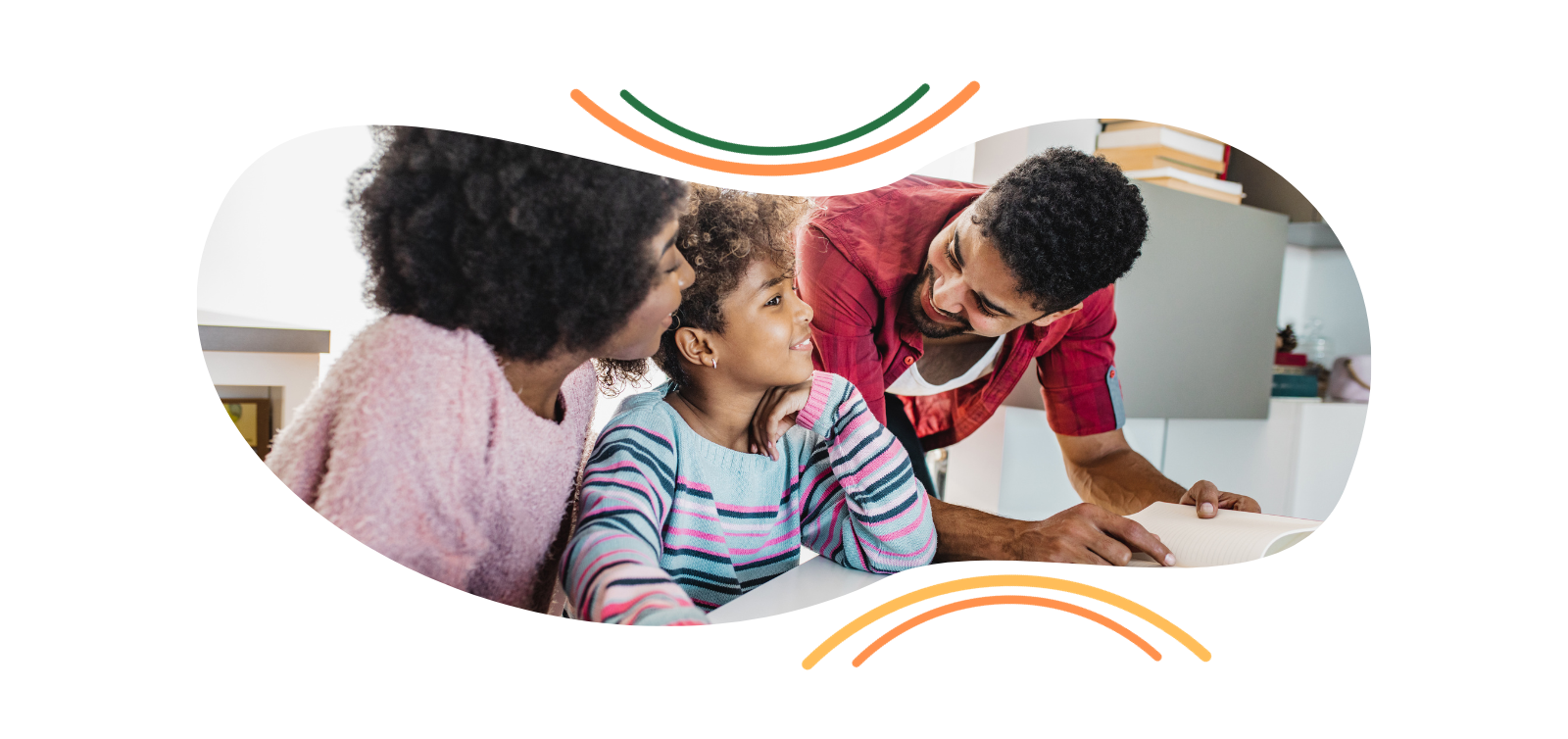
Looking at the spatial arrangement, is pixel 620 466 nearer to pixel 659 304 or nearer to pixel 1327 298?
pixel 659 304

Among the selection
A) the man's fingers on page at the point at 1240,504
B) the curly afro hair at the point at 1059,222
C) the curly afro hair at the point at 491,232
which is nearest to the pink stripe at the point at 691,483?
the curly afro hair at the point at 491,232

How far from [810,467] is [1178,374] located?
526 mm

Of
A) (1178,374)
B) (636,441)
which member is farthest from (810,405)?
(1178,374)

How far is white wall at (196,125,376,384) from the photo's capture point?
3.09 feet

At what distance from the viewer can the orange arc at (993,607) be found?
1.21 metres

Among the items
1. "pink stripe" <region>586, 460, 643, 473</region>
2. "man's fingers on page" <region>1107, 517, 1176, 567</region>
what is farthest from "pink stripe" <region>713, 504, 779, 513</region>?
"man's fingers on page" <region>1107, 517, 1176, 567</region>

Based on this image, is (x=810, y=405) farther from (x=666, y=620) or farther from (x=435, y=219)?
(x=435, y=219)

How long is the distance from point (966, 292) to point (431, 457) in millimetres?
643

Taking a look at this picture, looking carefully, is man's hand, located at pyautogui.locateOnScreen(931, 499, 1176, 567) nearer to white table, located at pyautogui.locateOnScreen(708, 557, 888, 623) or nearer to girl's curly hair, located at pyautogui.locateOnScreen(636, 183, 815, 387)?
white table, located at pyautogui.locateOnScreen(708, 557, 888, 623)

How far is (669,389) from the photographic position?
1.08 metres

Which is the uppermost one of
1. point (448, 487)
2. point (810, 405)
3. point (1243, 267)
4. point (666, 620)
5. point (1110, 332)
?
point (1243, 267)

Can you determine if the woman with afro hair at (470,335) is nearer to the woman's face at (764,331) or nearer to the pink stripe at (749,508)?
the woman's face at (764,331)

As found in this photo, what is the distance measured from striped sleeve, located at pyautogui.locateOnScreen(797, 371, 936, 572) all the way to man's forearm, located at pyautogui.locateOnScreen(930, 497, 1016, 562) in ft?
0.08

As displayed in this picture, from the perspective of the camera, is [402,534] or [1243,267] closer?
[402,534]
